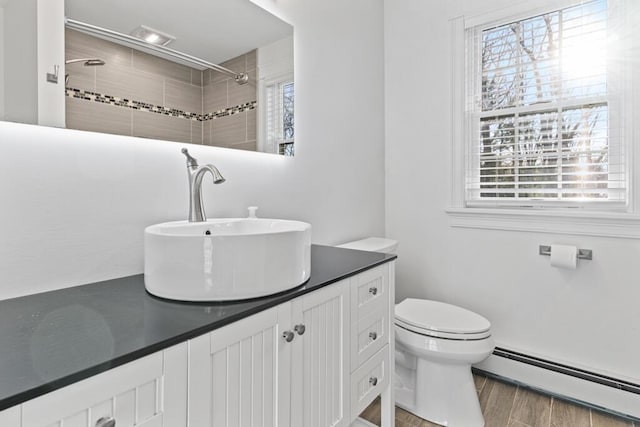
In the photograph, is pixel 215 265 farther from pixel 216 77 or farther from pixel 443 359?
pixel 443 359

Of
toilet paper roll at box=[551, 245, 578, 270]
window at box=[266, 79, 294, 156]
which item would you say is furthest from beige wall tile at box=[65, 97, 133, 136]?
toilet paper roll at box=[551, 245, 578, 270]

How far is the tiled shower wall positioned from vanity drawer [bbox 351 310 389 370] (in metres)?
0.84

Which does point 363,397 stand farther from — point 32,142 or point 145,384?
point 32,142

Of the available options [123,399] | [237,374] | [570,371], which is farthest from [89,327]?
[570,371]

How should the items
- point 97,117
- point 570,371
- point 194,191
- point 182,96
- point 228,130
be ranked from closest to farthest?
point 97,117, point 194,191, point 182,96, point 228,130, point 570,371

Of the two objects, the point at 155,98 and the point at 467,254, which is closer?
the point at 155,98

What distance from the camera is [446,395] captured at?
165 centimetres

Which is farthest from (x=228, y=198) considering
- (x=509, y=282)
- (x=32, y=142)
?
(x=509, y=282)

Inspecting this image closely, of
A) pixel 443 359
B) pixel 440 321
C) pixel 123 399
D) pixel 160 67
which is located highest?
pixel 160 67

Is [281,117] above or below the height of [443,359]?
above

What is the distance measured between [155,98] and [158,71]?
97 millimetres

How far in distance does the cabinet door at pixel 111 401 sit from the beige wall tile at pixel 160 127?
0.78 m

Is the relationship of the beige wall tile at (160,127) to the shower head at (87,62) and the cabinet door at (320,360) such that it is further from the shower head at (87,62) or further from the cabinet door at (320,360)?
the cabinet door at (320,360)

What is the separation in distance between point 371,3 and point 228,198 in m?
1.71
